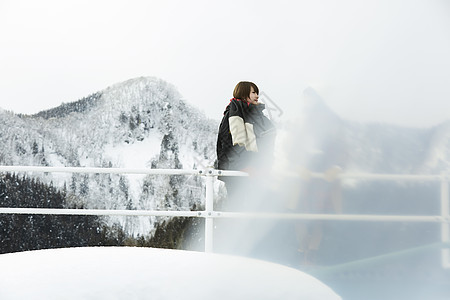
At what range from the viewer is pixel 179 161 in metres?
6.89

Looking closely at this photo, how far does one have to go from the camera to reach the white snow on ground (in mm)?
279

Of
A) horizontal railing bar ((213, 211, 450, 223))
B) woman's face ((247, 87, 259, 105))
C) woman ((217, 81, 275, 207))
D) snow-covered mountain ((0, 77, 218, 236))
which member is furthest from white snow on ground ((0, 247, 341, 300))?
snow-covered mountain ((0, 77, 218, 236))

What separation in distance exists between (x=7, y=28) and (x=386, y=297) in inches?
307

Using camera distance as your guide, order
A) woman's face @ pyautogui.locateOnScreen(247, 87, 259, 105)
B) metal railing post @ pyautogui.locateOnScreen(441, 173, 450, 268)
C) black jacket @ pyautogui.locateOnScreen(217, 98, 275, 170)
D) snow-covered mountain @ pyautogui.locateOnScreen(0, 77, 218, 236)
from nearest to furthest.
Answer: metal railing post @ pyautogui.locateOnScreen(441, 173, 450, 268) < black jacket @ pyautogui.locateOnScreen(217, 98, 275, 170) < woman's face @ pyautogui.locateOnScreen(247, 87, 259, 105) < snow-covered mountain @ pyautogui.locateOnScreen(0, 77, 218, 236)

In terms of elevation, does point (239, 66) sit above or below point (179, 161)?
above

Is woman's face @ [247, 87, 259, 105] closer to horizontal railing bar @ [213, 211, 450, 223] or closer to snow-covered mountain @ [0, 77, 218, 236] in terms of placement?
horizontal railing bar @ [213, 211, 450, 223]

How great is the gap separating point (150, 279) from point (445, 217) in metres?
0.18

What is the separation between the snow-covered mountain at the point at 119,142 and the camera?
687cm

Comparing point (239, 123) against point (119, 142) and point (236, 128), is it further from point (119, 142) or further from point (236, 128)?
point (119, 142)

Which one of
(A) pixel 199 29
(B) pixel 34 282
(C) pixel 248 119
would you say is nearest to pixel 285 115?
(B) pixel 34 282

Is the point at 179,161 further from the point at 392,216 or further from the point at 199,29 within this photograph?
the point at 392,216

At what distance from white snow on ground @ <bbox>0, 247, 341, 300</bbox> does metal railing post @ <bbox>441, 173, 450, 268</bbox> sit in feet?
0.22

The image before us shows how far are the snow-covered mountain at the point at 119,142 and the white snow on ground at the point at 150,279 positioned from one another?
6.45 meters

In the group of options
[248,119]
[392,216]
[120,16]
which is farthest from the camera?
[120,16]
